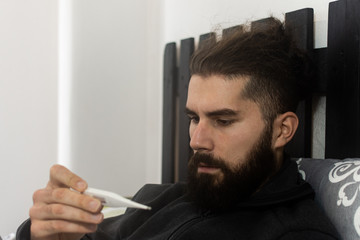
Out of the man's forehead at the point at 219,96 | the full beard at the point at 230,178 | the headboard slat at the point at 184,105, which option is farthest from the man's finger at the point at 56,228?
the headboard slat at the point at 184,105

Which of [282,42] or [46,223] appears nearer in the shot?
[46,223]

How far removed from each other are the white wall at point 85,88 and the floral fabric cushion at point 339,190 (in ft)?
2.67

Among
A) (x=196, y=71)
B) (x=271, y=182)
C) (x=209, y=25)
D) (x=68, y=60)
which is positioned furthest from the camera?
(x=68, y=60)

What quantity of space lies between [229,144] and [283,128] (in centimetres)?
15

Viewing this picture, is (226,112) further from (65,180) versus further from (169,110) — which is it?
(169,110)

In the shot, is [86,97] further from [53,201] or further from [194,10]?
[53,201]

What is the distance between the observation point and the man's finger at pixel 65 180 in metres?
0.74

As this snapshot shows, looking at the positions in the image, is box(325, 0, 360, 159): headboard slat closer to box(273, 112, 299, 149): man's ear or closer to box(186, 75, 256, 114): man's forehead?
box(273, 112, 299, 149): man's ear

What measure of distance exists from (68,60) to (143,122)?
46 cm

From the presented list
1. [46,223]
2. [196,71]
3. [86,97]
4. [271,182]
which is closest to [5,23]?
[86,97]

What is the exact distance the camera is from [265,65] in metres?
0.95

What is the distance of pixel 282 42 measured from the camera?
3.27 ft

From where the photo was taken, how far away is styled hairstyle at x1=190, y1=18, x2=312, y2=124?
3.10 feet

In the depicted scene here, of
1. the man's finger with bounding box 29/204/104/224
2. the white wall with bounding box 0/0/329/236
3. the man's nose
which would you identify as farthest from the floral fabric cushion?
the white wall with bounding box 0/0/329/236
